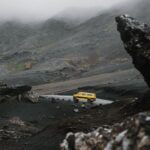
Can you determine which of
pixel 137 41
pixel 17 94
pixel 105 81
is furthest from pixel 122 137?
pixel 105 81

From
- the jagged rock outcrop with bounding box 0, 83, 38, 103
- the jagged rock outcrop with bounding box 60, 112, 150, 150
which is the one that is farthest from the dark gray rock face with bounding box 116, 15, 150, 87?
the jagged rock outcrop with bounding box 0, 83, 38, 103

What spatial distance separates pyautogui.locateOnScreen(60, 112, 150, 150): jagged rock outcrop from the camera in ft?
43.0

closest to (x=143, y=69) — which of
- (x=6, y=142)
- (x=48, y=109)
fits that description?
Answer: (x=6, y=142)

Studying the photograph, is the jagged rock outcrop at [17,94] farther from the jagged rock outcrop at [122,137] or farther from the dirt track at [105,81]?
the jagged rock outcrop at [122,137]

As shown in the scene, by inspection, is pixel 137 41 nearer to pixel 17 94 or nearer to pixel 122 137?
pixel 122 137

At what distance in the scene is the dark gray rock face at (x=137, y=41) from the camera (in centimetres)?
3541

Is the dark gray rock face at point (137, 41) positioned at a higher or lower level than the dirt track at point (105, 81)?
higher

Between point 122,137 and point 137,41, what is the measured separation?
23.6 meters

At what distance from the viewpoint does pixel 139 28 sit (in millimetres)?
37406

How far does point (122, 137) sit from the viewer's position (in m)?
13.9

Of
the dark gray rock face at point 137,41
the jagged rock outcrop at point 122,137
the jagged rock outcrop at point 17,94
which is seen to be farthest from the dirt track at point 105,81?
the jagged rock outcrop at point 122,137

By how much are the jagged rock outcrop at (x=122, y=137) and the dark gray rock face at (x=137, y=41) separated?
19153mm

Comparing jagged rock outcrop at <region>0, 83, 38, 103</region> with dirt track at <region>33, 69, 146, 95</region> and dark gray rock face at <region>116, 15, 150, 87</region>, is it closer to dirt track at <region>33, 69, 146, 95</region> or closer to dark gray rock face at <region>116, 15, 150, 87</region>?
dark gray rock face at <region>116, 15, 150, 87</region>

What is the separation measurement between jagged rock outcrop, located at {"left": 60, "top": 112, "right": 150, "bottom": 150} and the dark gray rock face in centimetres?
1915
